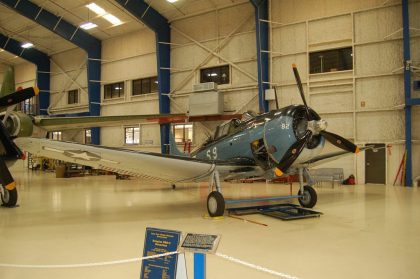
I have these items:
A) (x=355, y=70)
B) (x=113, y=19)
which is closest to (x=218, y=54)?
(x=355, y=70)

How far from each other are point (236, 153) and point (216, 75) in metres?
11.0

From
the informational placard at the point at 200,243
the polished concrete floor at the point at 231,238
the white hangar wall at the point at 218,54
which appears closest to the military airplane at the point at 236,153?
the polished concrete floor at the point at 231,238

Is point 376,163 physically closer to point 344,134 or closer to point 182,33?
point 344,134

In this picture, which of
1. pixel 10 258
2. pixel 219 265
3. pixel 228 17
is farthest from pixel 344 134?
pixel 10 258

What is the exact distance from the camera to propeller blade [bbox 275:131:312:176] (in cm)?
616

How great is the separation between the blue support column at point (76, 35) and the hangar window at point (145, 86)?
3345mm

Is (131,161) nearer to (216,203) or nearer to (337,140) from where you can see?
(216,203)

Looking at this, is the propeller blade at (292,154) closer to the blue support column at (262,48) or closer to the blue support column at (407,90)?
the blue support column at (407,90)

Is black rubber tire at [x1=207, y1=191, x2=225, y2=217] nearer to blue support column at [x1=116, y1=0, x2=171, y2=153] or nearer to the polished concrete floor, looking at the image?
the polished concrete floor

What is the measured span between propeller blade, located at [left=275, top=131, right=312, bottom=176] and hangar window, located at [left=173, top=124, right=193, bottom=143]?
12728 mm

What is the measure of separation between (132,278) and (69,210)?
511 centimetres

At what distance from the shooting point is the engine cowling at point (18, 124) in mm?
8945

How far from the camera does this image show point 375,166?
1375 centimetres

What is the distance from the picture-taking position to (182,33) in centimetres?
1869
